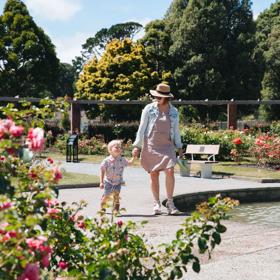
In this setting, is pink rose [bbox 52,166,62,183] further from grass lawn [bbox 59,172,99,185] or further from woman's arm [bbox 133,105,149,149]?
grass lawn [bbox 59,172,99,185]

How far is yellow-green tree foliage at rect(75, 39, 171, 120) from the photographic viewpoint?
39.6 metres

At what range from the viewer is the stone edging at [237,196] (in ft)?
35.9

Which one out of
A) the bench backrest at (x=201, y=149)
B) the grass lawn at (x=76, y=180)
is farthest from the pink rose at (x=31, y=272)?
the bench backrest at (x=201, y=149)

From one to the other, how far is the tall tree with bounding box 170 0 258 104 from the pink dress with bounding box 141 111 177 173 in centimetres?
3314

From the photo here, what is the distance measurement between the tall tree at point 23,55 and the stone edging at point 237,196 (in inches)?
1413

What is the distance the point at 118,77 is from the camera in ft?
133

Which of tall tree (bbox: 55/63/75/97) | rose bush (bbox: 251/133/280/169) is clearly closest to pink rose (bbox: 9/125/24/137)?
rose bush (bbox: 251/133/280/169)

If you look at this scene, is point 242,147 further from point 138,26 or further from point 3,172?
point 138,26

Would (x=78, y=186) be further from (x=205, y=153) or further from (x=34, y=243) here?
(x=34, y=243)

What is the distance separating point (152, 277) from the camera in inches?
147

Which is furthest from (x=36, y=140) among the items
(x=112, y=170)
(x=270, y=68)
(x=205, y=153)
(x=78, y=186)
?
(x=270, y=68)

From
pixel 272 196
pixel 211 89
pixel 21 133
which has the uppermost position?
pixel 211 89

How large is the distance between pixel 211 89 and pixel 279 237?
115ft

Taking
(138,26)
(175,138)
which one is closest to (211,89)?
(138,26)
